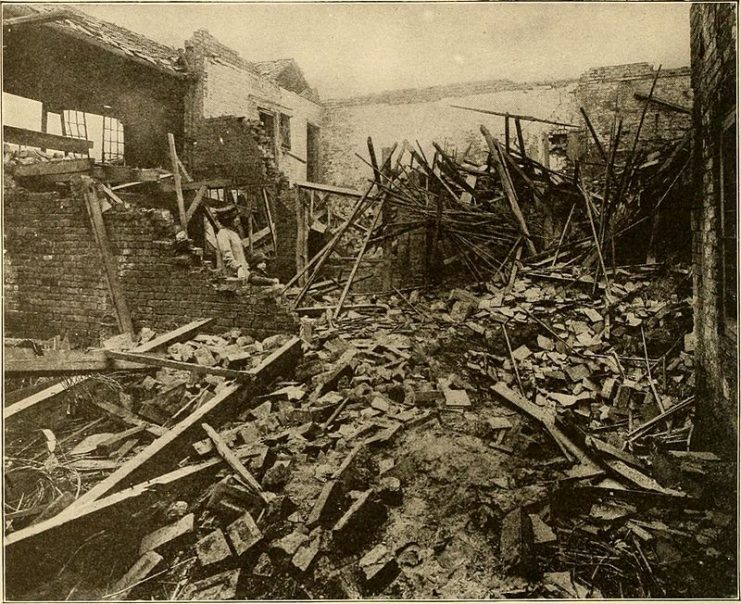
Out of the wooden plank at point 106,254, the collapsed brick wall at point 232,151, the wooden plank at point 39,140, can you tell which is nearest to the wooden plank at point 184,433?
the wooden plank at point 106,254

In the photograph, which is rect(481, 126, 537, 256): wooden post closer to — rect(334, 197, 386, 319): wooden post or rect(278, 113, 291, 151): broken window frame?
rect(334, 197, 386, 319): wooden post

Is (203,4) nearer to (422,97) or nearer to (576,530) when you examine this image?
(576,530)

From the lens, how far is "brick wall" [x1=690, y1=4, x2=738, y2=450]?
3227 mm

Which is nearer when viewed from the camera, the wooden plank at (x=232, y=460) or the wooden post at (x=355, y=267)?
the wooden plank at (x=232, y=460)

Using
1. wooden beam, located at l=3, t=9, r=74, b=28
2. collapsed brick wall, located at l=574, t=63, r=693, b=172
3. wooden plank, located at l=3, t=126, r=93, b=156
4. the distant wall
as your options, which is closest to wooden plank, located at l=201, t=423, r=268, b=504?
wooden plank, located at l=3, t=126, r=93, b=156

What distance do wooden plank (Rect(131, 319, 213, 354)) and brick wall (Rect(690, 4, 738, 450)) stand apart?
17.0 ft

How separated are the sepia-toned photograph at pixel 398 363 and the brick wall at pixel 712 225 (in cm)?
3

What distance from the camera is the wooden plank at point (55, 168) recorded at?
5777mm

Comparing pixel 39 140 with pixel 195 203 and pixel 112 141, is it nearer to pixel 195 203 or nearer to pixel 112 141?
pixel 195 203

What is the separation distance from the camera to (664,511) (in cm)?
325

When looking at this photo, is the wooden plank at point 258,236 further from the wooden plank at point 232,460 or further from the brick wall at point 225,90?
the wooden plank at point 232,460

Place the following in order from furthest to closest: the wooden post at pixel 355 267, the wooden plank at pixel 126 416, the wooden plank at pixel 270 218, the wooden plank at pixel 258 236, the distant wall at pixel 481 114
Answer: the distant wall at pixel 481 114 → the wooden plank at pixel 270 218 → the wooden plank at pixel 258 236 → the wooden post at pixel 355 267 → the wooden plank at pixel 126 416

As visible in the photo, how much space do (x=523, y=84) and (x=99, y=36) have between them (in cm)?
1229

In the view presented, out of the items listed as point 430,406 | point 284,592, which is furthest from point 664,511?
point 284,592
